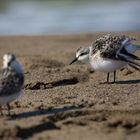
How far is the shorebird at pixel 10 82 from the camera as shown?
8664 millimetres

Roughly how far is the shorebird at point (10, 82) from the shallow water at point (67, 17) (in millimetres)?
11092

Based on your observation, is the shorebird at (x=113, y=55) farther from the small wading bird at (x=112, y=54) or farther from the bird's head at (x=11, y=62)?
the bird's head at (x=11, y=62)

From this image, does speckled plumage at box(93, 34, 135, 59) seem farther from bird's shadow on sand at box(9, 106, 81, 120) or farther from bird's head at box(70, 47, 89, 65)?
bird's shadow on sand at box(9, 106, 81, 120)

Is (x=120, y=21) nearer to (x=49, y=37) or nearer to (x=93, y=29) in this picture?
(x=93, y=29)

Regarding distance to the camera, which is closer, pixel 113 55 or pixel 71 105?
pixel 71 105

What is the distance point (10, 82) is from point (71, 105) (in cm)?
99

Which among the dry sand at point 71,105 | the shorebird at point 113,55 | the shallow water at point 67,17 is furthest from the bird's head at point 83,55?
the shallow water at point 67,17

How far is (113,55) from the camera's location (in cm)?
1077

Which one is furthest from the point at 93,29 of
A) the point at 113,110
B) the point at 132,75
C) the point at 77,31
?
the point at 113,110

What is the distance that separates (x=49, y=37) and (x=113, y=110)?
9.57 meters

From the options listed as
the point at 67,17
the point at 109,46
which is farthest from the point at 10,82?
the point at 67,17

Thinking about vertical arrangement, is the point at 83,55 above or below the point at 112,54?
below

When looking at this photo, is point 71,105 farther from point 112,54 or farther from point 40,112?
point 112,54

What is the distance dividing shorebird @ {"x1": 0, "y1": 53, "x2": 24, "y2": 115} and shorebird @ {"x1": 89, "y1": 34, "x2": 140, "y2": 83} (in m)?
2.30
